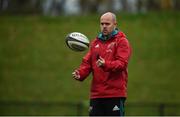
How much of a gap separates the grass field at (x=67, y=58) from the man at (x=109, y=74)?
511 inches

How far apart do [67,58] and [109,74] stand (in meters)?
16.2

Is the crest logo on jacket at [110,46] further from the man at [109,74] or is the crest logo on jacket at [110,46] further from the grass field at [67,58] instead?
the grass field at [67,58]

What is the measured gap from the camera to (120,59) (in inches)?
327

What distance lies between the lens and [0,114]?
19.1 metres

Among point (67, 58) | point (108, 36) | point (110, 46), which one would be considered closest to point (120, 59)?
point (110, 46)

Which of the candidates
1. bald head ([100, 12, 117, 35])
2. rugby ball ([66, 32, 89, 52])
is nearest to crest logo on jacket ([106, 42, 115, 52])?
bald head ([100, 12, 117, 35])

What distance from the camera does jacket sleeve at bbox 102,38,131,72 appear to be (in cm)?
816

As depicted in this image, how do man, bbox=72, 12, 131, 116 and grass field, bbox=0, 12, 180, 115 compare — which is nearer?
man, bbox=72, 12, 131, 116

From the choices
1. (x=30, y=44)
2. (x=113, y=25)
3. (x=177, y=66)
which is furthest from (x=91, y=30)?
(x=113, y=25)

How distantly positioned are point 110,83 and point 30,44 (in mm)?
17298

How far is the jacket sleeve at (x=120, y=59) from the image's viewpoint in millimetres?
8164

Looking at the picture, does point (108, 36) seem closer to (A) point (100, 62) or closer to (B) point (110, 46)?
(B) point (110, 46)

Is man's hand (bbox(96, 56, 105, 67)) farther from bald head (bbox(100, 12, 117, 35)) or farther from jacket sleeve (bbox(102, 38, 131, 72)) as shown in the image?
bald head (bbox(100, 12, 117, 35))

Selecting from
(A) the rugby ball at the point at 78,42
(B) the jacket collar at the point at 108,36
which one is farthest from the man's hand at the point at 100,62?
(A) the rugby ball at the point at 78,42
